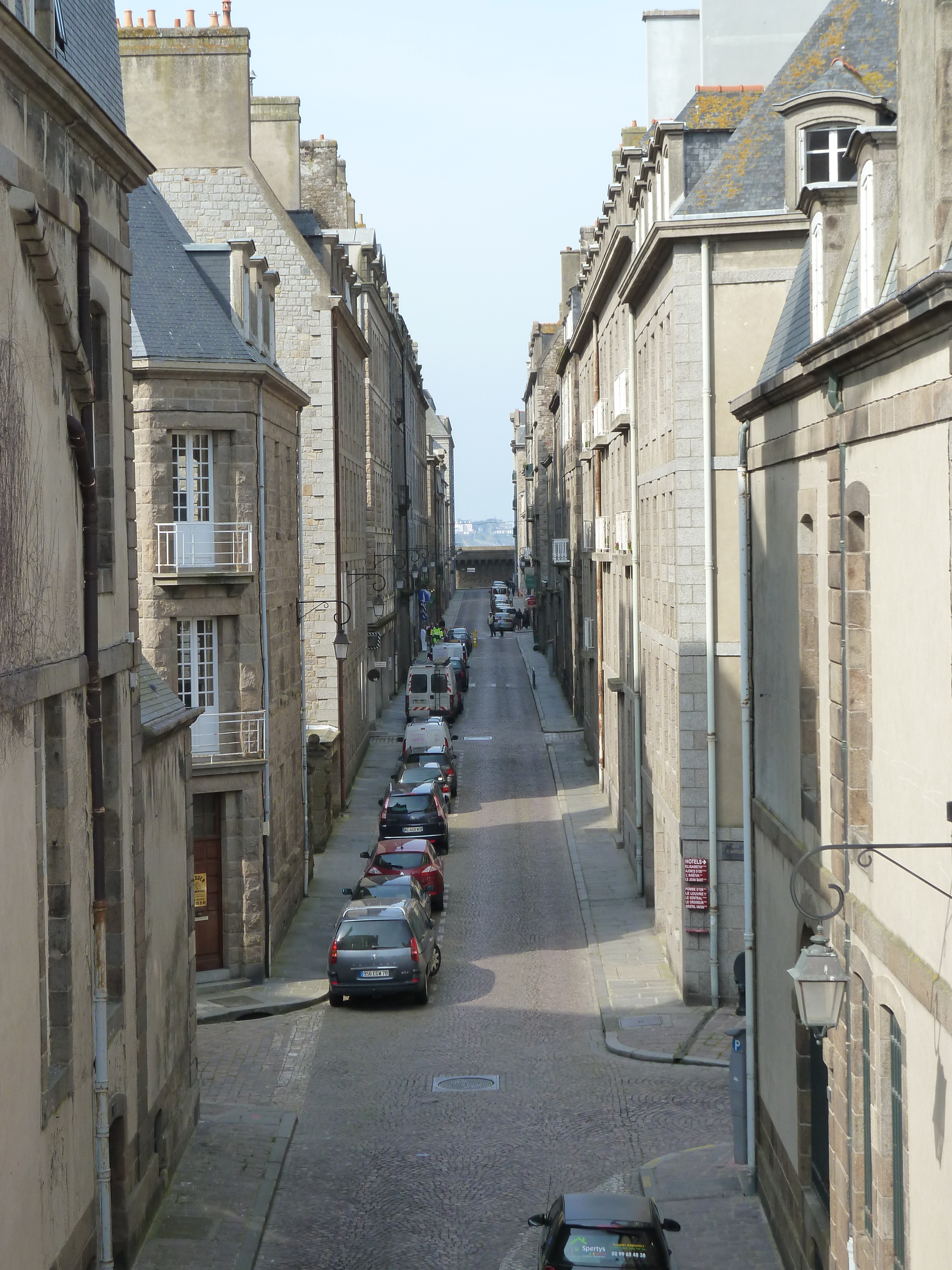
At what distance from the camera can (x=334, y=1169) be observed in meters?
19.0

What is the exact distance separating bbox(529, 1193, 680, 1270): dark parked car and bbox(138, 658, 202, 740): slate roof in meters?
7.07

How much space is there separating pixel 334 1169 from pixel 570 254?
60.5m

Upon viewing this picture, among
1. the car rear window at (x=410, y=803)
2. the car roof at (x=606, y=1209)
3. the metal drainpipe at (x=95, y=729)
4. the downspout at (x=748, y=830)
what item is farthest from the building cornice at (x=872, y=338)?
the car rear window at (x=410, y=803)

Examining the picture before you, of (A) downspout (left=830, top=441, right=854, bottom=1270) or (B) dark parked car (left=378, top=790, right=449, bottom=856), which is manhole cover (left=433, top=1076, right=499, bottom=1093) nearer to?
(A) downspout (left=830, top=441, right=854, bottom=1270)

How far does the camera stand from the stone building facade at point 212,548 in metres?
27.0

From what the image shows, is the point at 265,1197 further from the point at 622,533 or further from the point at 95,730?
the point at 622,533

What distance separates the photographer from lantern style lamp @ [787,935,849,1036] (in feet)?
37.1

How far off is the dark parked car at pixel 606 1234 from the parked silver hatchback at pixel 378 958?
11.8 m

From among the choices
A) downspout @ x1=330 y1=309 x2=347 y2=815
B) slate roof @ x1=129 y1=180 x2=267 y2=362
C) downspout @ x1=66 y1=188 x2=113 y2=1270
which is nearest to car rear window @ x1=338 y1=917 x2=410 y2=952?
slate roof @ x1=129 y1=180 x2=267 y2=362

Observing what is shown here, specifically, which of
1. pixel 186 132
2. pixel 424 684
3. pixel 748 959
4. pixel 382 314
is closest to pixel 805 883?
pixel 748 959

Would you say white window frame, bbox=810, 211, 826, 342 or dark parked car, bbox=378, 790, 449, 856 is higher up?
white window frame, bbox=810, 211, 826, 342

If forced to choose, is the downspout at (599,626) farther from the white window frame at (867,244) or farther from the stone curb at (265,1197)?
the white window frame at (867,244)

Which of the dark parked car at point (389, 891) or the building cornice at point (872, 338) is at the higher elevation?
the building cornice at point (872, 338)

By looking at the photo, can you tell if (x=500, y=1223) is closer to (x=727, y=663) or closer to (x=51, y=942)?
(x=51, y=942)
